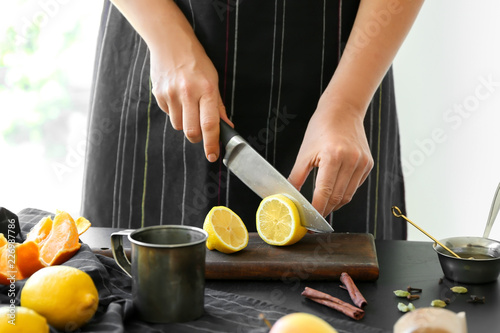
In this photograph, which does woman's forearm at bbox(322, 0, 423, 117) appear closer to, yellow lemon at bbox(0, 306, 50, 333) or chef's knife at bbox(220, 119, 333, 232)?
chef's knife at bbox(220, 119, 333, 232)

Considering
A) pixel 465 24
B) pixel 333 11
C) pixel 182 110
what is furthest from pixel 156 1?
pixel 465 24

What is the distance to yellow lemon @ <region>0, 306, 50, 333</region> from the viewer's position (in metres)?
0.90

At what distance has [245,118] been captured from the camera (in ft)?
5.92

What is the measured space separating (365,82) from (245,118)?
38cm

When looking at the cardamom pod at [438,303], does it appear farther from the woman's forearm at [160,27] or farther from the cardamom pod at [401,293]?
the woman's forearm at [160,27]

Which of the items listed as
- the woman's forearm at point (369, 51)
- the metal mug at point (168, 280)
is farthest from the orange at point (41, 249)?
the woman's forearm at point (369, 51)

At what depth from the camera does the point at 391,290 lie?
1.25 meters

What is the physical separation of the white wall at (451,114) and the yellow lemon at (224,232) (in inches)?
79.4

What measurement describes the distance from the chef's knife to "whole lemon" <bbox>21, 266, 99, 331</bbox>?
59 centimetres

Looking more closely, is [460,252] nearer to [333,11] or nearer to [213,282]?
[213,282]

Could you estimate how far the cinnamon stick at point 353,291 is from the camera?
1.16m

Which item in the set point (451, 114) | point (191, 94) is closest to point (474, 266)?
point (191, 94)

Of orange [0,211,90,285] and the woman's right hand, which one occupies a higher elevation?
the woman's right hand

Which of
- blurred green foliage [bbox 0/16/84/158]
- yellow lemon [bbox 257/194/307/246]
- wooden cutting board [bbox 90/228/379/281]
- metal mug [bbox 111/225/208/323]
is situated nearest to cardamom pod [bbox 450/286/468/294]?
wooden cutting board [bbox 90/228/379/281]
